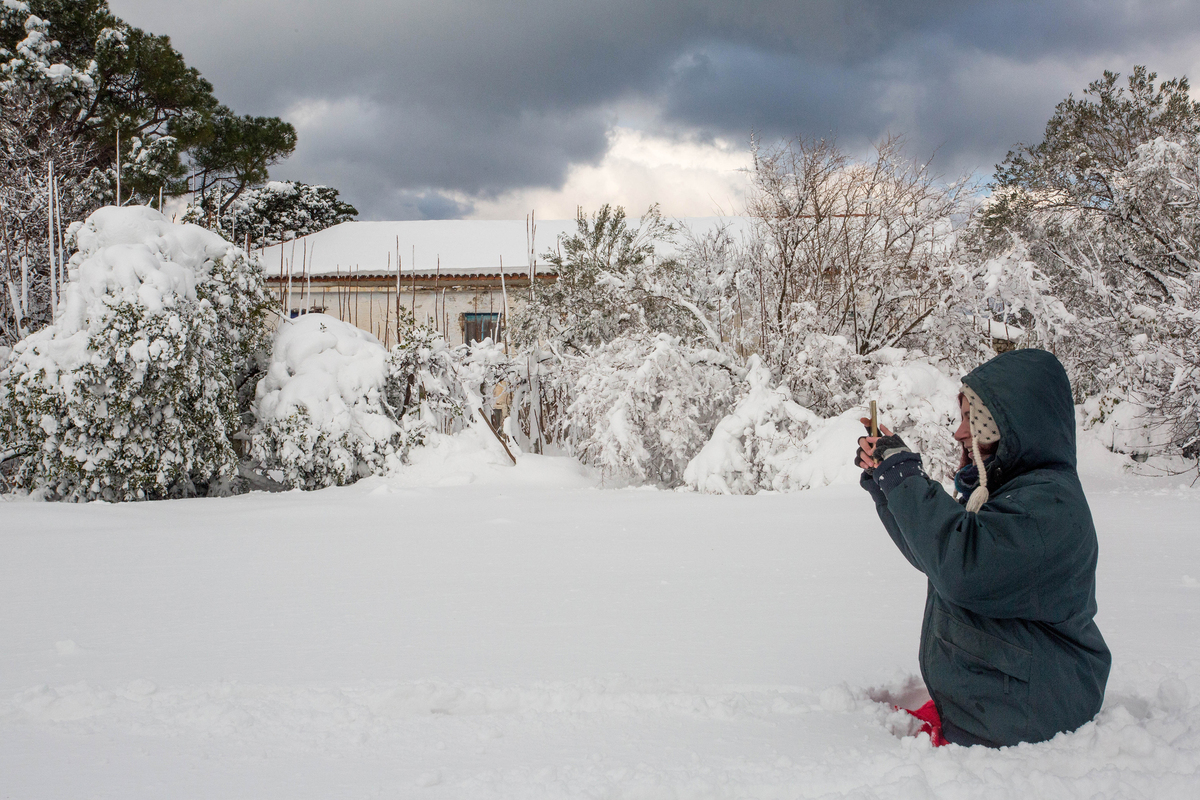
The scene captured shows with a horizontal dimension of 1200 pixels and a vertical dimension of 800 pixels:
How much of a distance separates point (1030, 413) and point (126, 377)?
28.7 ft

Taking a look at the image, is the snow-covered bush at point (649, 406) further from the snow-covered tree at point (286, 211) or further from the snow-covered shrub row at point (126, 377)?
the snow-covered tree at point (286, 211)

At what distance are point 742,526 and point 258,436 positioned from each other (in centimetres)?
608

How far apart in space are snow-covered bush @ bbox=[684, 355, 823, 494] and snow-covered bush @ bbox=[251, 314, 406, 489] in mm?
4021

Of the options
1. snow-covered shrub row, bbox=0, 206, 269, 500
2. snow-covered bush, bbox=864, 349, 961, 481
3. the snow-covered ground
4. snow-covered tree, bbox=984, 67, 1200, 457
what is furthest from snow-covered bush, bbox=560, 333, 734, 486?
snow-covered tree, bbox=984, 67, 1200, 457

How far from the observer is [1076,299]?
40.9 ft

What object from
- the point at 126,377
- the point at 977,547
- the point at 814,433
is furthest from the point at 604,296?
the point at 977,547

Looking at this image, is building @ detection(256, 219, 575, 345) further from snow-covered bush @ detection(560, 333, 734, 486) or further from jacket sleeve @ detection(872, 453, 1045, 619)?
jacket sleeve @ detection(872, 453, 1045, 619)

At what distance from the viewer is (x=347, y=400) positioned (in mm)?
9688

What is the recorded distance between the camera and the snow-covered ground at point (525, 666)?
2006 mm

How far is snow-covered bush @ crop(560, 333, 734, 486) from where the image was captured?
30.5ft

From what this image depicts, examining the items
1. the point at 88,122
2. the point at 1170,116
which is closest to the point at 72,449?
the point at 88,122

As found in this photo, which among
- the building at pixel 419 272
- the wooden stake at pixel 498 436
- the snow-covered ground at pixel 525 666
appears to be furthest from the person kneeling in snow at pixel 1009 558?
the building at pixel 419 272

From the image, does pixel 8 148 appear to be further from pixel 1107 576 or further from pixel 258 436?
pixel 1107 576

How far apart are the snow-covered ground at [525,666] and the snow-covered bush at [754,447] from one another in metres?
2.33
